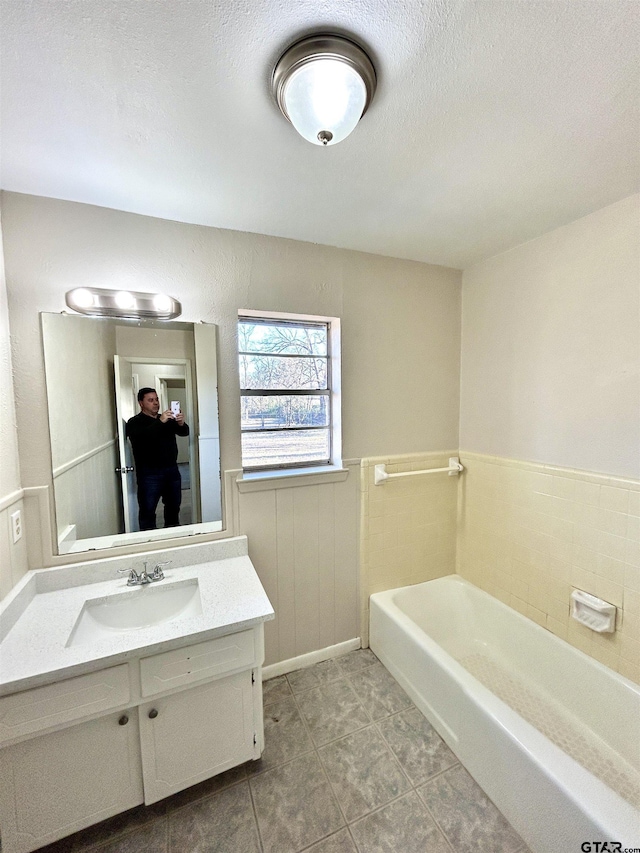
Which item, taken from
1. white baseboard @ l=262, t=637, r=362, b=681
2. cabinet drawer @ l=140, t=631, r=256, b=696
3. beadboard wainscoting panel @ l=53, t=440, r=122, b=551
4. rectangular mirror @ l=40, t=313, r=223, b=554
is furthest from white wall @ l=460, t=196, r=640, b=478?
beadboard wainscoting panel @ l=53, t=440, r=122, b=551

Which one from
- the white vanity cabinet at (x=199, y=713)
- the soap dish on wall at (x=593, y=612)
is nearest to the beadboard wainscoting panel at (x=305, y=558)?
the white vanity cabinet at (x=199, y=713)

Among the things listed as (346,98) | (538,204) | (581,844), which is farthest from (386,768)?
(538,204)

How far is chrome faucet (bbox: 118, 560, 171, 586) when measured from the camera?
4.88ft

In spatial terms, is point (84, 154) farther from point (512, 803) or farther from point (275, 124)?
point (512, 803)

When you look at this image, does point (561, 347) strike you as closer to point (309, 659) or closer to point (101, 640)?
point (309, 659)

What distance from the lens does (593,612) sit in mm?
1589

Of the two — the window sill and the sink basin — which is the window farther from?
the sink basin

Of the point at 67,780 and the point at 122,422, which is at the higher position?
the point at 122,422

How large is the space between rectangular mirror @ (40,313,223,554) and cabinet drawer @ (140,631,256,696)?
22.5 inches

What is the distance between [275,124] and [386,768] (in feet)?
8.01


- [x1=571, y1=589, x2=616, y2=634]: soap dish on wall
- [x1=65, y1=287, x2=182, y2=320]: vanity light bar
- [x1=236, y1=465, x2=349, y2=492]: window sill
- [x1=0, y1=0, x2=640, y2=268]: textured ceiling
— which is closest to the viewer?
[x1=0, y1=0, x2=640, y2=268]: textured ceiling

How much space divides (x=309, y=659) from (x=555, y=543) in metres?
1.51

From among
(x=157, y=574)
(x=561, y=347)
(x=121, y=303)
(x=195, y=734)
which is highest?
(x=121, y=303)

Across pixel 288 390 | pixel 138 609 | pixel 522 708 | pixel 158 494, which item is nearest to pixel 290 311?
pixel 288 390
